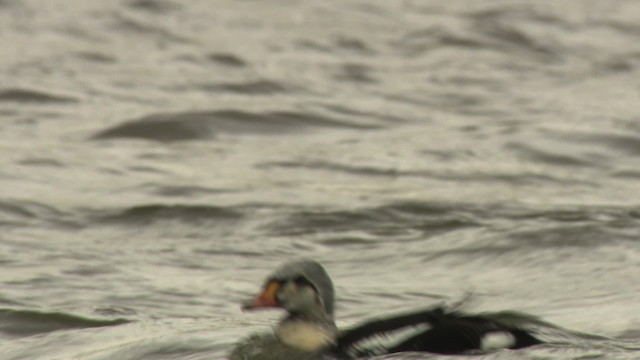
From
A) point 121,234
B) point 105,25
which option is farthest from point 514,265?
point 105,25

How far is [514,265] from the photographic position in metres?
12.4

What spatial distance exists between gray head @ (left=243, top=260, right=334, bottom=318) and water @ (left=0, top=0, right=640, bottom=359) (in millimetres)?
553

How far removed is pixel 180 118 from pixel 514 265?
5.37 meters

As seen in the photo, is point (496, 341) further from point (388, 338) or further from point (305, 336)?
point (305, 336)

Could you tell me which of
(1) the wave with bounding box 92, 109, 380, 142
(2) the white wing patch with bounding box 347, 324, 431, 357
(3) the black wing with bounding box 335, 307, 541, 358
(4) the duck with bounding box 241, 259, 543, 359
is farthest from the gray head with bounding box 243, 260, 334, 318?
(1) the wave with bounding box 92, 109, 380, 142

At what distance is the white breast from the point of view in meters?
9.18

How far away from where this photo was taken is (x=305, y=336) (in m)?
9.24

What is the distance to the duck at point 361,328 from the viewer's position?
869 cm

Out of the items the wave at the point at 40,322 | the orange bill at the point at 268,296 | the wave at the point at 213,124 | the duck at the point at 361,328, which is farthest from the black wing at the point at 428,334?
the wave at the point at 213,124

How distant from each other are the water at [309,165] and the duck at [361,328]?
10 centimetres

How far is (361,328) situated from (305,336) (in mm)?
412

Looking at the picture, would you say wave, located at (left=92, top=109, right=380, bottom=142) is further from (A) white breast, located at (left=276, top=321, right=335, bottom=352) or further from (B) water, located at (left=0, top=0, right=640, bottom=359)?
(A) white breast, located at (left=276, top=321, right=335, bottom=352)

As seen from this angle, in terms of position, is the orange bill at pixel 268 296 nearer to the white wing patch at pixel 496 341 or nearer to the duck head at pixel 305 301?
the duck head at pixel 305 301

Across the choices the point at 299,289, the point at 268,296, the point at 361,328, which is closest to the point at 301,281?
the point at 299,289
